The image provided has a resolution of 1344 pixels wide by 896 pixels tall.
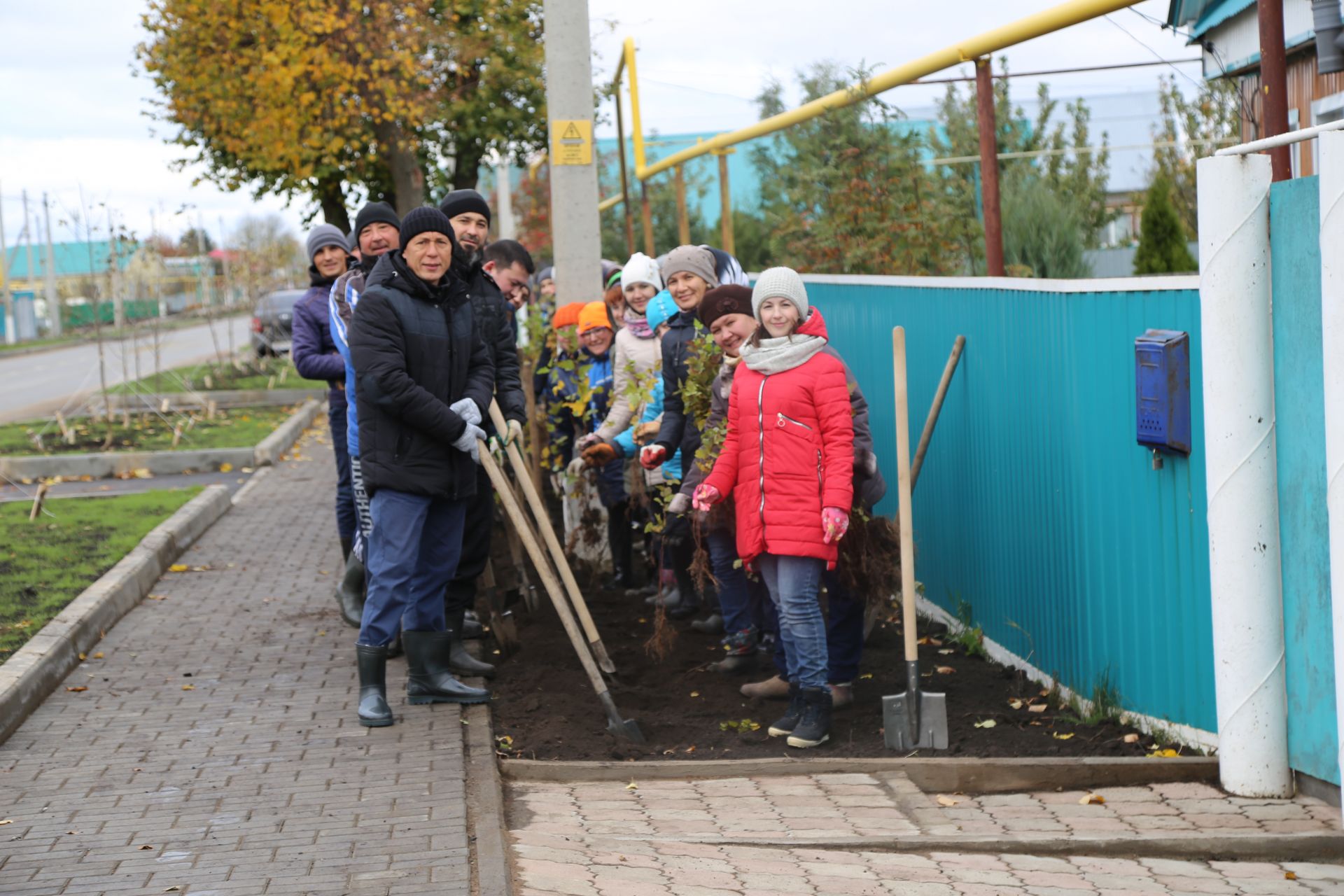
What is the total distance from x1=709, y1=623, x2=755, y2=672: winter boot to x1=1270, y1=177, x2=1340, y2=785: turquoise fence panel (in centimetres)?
255

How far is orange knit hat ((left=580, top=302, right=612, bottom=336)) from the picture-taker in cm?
812

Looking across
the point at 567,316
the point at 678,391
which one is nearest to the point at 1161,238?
the point at 567,316

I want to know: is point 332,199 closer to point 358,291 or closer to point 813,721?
point 358,291

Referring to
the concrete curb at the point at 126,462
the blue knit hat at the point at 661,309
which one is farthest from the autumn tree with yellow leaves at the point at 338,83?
the blue knit hat at the point at 661,309

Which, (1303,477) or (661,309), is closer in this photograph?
(1303,477)

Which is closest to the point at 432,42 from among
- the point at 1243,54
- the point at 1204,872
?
the point at 1243,54

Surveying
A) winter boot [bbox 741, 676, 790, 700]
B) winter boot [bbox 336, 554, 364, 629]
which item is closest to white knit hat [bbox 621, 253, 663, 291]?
winter boot [bbox 336, 554, 364, 629]

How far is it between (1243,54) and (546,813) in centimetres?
513

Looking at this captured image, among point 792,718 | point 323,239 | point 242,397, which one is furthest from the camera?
point 242,397

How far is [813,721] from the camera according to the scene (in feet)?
18.2

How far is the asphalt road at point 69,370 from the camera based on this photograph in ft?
77.4

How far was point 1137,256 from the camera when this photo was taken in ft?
53.5

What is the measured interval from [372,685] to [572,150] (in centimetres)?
429

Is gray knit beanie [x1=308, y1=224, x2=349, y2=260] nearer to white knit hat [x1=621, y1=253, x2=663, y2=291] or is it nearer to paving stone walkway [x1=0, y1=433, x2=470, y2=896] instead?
white knit hat [x1=621, y1=253, x2=663, y2=291]
